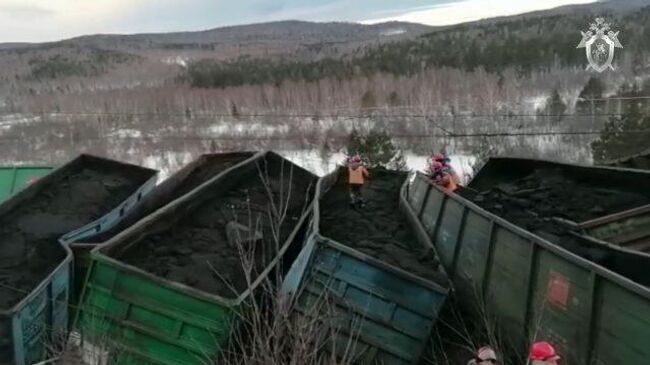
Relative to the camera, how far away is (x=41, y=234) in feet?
32.3

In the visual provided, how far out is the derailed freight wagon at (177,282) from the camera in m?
6.37

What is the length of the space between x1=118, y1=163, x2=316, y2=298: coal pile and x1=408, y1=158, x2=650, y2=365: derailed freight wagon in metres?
2.46

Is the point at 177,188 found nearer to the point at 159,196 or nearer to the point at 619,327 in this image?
the point at 159,196

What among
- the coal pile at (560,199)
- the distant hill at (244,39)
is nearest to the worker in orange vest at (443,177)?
the coal pile at (560,199)

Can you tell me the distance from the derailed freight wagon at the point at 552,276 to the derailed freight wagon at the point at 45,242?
514cm

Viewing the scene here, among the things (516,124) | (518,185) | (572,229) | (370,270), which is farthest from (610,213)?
(516,124)

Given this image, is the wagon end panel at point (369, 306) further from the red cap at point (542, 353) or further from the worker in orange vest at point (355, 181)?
the worker in orange vest at point (355, 181)

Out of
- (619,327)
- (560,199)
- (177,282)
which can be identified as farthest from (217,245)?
(619,327)

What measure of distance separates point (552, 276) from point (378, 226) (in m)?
4.04

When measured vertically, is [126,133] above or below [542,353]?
below

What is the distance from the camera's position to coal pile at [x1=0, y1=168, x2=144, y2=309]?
28.2 ft

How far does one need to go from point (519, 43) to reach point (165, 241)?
58.4 m

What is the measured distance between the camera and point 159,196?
37.3 feet

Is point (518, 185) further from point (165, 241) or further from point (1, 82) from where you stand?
point (1, 82)
